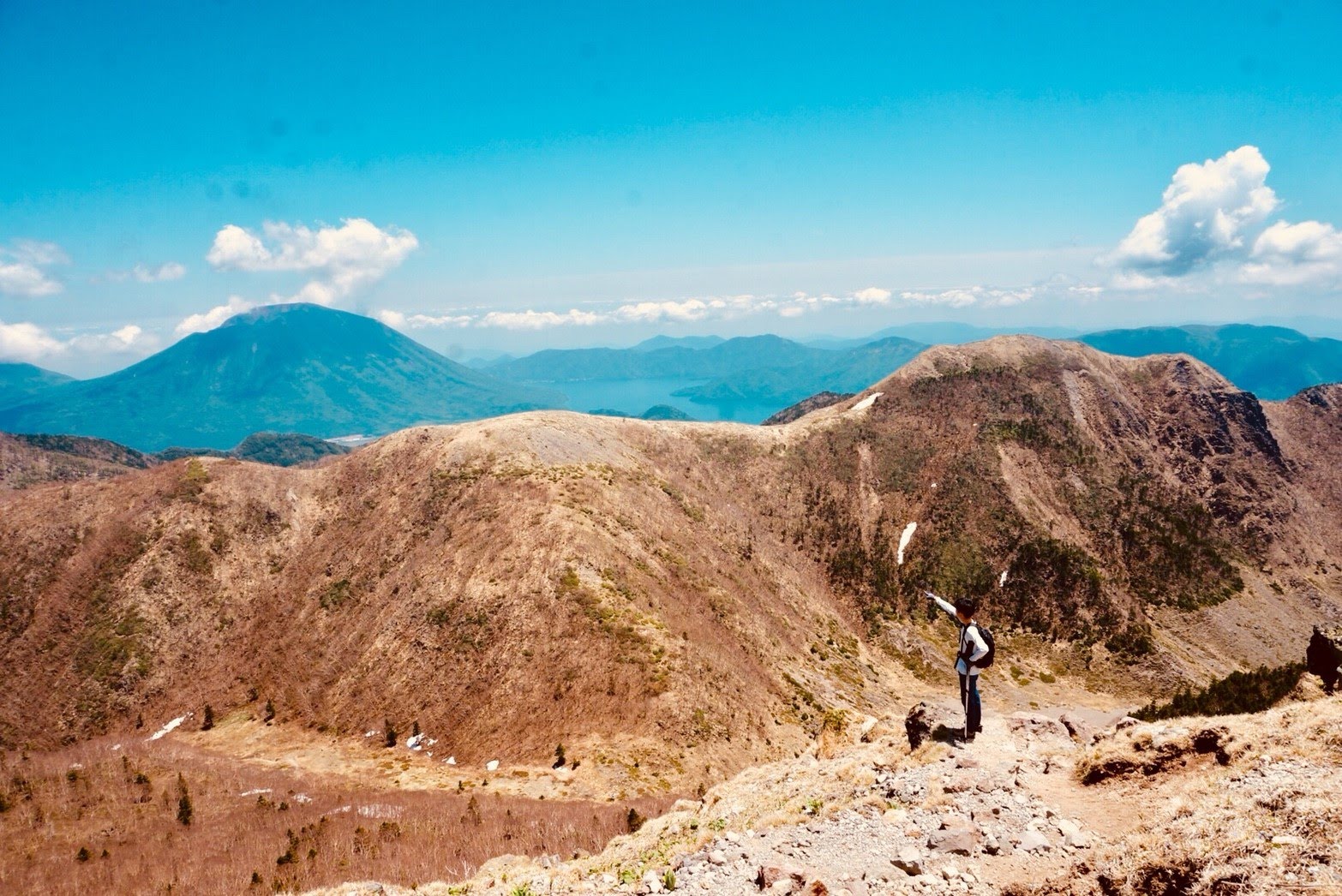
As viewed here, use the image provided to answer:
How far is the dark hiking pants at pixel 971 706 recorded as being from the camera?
16.3 metres

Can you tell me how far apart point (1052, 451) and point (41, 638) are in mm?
132067

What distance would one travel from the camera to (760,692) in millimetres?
45938

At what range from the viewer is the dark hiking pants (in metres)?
16.3

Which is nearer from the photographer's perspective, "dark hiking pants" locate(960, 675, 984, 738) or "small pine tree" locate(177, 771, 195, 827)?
"dark hiking pants" locate(960, 675, 984, 738)

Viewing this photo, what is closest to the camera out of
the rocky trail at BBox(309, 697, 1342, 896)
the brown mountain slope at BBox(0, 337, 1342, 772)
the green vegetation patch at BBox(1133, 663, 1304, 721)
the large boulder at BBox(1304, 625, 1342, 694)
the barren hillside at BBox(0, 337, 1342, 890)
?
the rocky trail at BBox(309, 697, 1342, 896)

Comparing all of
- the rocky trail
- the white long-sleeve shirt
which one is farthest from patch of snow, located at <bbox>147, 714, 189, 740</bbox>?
the white long-sleeve shirt

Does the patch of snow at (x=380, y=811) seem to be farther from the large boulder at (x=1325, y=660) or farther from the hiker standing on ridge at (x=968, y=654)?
the large boulder at (x=1325, y=660)

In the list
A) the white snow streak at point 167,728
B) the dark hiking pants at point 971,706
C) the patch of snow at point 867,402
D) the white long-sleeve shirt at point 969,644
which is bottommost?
the white snow streak at point 167,728

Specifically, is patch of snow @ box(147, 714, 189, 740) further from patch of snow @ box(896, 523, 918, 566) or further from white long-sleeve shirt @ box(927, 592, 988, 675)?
patch of snow @ box(896, 523, 918, 566)

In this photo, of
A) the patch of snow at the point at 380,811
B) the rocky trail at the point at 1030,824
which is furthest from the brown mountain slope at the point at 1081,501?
the rocky trail at the point at 1030,824

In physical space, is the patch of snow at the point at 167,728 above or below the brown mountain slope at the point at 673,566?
below

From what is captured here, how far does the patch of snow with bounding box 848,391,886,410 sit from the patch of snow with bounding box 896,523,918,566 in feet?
92.1

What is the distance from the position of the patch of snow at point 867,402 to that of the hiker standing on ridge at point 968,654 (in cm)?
9884

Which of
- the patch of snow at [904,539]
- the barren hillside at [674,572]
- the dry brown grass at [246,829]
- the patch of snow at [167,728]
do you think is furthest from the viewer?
the patch of snow at [904,539]
